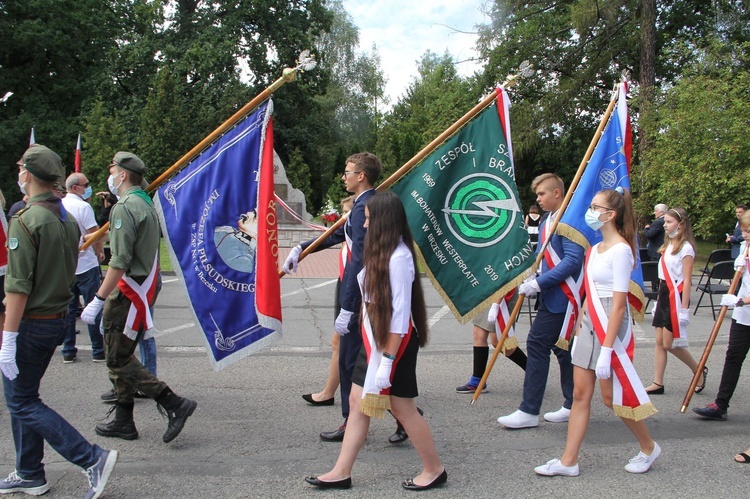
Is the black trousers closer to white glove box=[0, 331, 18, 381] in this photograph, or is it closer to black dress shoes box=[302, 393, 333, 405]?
black dress shoes box=[302, 393, 333, 405]

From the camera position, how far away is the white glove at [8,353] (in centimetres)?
334

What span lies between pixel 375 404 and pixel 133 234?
2.02m

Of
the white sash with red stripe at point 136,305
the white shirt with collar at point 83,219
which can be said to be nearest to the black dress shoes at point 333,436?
the white sash with red stripe at point 136,305

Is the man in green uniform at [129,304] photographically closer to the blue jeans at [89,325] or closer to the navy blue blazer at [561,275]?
the blue jeans at [89,325]

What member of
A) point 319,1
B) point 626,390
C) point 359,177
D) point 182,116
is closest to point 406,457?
point 626,390

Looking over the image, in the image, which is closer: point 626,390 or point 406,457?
point 626,390

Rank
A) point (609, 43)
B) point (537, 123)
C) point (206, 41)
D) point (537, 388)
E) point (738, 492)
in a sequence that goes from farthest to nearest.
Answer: point (206, 41) < point (537, 123) < point (609, 43) < point (537, 388) < point (738, 492)

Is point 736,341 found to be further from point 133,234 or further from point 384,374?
point 133,234

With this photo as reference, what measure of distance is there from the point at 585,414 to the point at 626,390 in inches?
11.0

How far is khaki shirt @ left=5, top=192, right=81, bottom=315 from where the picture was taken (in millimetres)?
3371

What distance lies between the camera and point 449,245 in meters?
5.18

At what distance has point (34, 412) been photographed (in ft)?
11.4

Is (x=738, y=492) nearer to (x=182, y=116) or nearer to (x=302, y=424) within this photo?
(x=302, y=424)

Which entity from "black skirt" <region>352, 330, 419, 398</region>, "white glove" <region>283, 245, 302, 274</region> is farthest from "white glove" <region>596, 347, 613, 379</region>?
"white glove" <region>283, 245, 302, 274</region>
